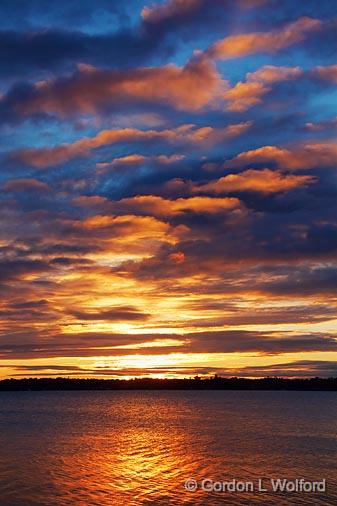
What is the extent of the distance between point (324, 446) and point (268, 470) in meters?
23.9

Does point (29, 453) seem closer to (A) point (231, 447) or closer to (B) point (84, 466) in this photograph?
(B) point (84, 466)

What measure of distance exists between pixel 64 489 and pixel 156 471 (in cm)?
1097

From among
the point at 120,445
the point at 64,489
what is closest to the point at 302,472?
the point at 64,489

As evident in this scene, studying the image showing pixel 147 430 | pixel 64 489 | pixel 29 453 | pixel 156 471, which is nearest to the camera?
pixel 64 489

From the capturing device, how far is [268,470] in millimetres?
54375

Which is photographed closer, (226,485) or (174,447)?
(226,485)

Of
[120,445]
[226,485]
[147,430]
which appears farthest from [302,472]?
[147,430]

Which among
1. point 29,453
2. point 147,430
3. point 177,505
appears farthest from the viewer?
point 147,430

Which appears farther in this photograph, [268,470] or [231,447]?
[231,447]

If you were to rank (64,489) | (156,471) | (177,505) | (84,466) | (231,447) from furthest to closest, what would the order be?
(231,447) < (84,466) < (156,471) < (64,489) < (177,505)

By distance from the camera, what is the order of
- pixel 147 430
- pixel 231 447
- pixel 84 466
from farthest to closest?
1. pixel 147 430
2. pixel 231 447
3. pixel 84 466

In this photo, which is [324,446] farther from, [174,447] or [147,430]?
[147,430]

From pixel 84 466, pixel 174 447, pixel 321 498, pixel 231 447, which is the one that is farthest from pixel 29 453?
pixel 321 498

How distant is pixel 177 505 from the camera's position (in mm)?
39438
